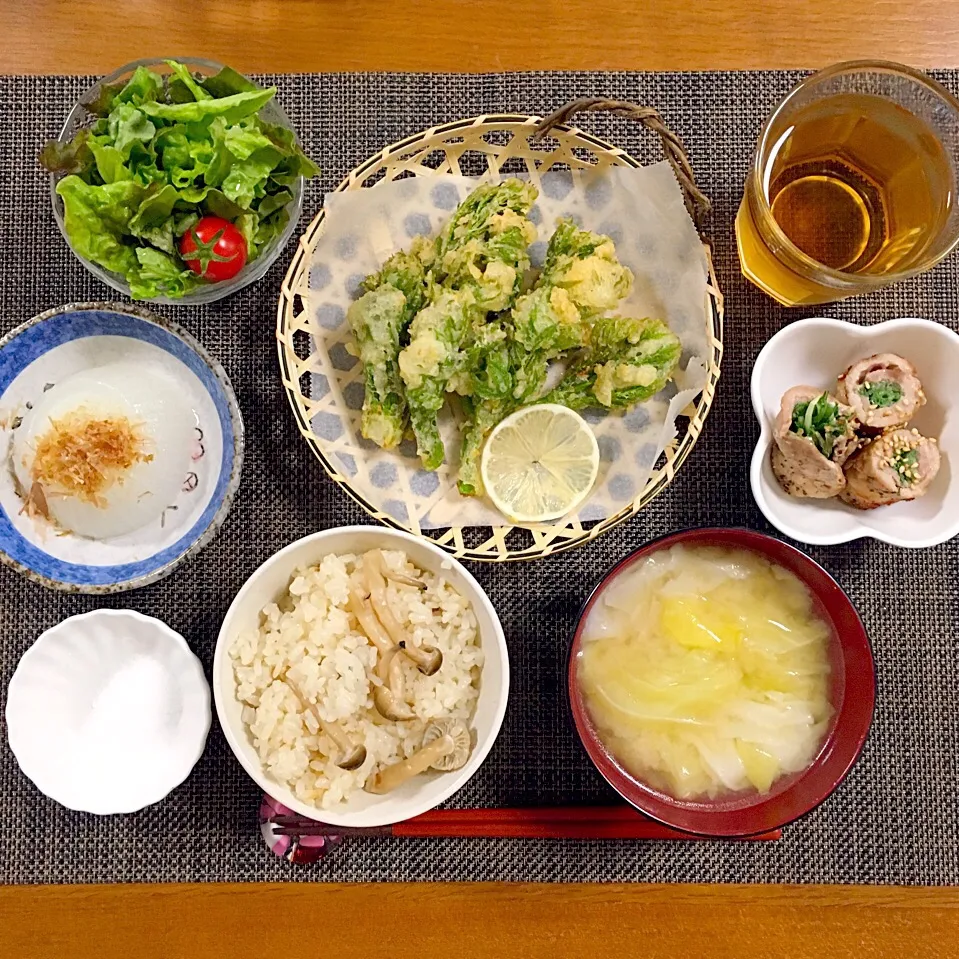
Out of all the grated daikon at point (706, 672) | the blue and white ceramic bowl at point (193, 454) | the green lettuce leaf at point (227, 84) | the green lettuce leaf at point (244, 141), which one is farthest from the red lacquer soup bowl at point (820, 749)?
the green lettuce leaf at point (227, 84)

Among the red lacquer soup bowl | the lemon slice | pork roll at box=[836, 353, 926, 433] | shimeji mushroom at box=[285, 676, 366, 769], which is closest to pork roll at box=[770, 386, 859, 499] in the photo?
pork roll at box=[836, 353, 926, 433]

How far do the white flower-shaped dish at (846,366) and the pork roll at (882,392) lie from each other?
0.18 ft

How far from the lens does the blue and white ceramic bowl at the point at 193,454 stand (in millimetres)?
1939

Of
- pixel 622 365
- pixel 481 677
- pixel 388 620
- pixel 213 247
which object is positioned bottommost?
pixel 481 677

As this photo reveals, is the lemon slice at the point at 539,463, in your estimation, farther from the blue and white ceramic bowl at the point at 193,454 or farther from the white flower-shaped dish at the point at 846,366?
the blue and white ceramic bowl at the point at 193,454

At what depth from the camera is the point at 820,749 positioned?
1.95 m

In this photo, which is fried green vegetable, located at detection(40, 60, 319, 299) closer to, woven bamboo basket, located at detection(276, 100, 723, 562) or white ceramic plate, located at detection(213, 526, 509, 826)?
woven bamboo basket, located at detection(276, 100, 723, 562)

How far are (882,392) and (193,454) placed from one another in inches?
62.3

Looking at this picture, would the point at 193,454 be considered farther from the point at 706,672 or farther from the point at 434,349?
Result: the point at 706,672

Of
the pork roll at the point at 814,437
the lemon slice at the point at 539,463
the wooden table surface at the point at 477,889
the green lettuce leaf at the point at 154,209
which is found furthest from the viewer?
the wooden table surface at the point at 477,889

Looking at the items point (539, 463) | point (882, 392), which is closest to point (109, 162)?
point (539, 463)

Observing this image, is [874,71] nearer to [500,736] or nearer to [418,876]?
[500,736]

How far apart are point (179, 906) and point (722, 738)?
137 centimetres

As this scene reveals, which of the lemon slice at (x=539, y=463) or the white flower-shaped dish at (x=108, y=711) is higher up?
the lemon slice at (x=539, y=463)
